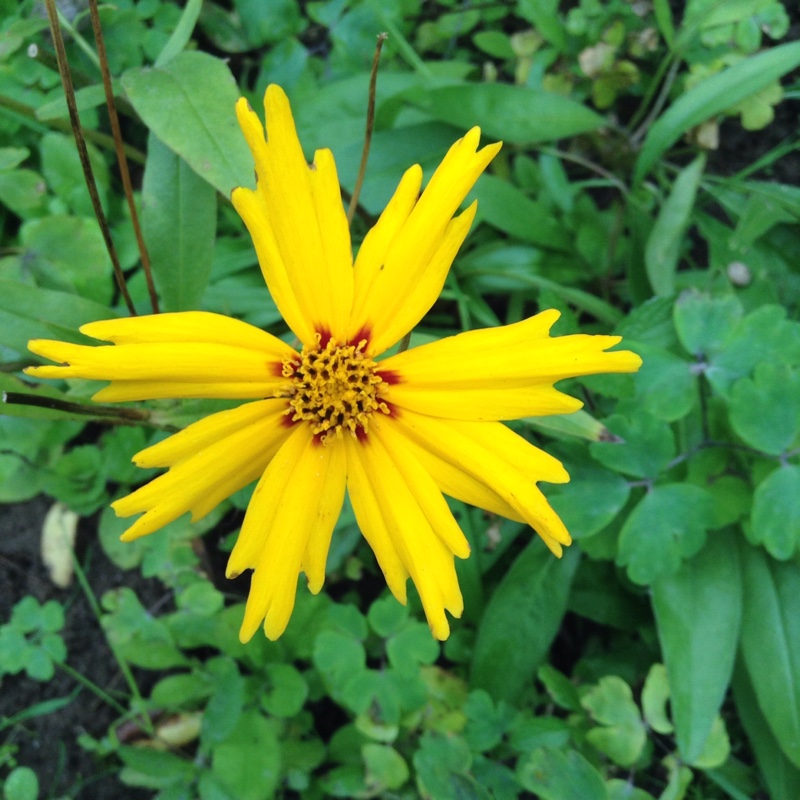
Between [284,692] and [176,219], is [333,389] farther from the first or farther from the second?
[284,692]

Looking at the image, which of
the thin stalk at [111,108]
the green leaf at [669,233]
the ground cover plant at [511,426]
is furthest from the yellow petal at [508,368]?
the green leaf at [669,233]

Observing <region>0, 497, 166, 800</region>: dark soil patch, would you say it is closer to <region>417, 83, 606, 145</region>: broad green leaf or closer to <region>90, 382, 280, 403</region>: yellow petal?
<region>90, 382, 280, 403</region>: yellow petal

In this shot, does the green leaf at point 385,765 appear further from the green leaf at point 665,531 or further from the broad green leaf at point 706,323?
the broad green leaf at point 706,323

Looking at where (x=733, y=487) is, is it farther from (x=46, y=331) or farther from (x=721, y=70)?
(x=46, y=331)

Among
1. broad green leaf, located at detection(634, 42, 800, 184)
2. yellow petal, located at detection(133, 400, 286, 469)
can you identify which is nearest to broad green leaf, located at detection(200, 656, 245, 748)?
yellow petal, located at detection(133, 400, 286, 469)

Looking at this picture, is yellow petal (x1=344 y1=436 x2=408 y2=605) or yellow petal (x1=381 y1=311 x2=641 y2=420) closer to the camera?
yellow petal (x1=381 y1=311 x2=641 y2=420)

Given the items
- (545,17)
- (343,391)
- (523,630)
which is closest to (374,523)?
(343,391)
